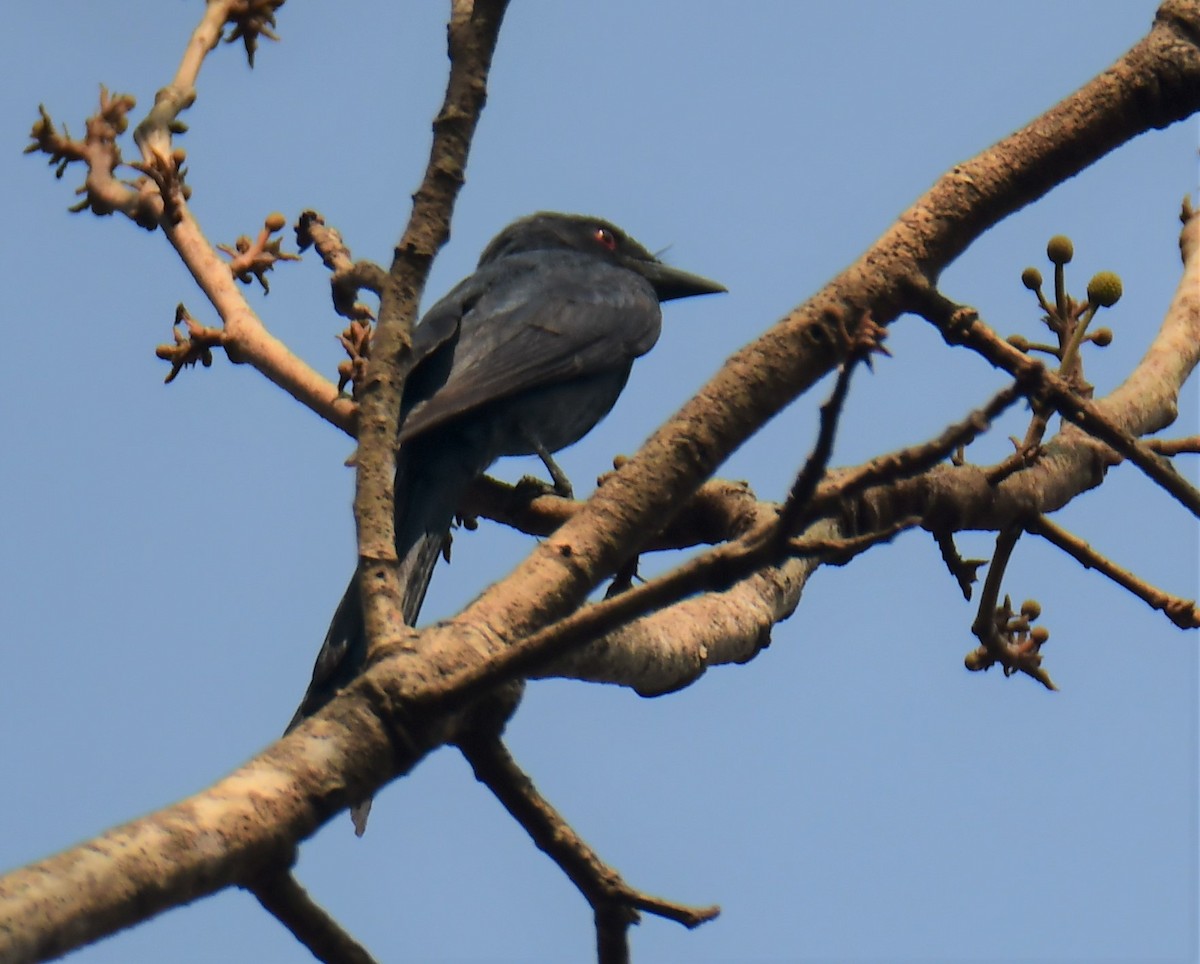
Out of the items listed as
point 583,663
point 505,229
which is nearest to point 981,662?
point 583,663

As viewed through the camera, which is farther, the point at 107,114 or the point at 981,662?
the point at 107,114

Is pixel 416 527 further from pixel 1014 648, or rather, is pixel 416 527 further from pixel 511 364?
pixel 1014 648

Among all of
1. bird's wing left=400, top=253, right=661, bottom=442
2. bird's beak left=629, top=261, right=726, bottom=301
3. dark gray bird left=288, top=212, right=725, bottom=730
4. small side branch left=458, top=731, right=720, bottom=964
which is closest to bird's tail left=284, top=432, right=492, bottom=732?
dark gray bird left=288, top=212, right=725, bottom=730

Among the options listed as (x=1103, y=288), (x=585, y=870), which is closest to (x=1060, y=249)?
(x=1103, y=288)

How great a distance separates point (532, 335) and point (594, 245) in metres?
1.78

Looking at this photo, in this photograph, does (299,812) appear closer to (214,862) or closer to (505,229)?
(214,862)

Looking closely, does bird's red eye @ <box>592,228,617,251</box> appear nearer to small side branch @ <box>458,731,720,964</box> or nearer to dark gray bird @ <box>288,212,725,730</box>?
dark gray bird @ <box>288,212,725,730</box>

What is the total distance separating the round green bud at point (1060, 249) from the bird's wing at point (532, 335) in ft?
7.25

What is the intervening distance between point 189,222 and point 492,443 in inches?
70.3

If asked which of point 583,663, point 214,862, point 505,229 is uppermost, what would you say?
point 505,229

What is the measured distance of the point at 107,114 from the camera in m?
4.12

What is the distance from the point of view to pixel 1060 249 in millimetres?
3820

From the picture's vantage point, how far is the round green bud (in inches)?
150

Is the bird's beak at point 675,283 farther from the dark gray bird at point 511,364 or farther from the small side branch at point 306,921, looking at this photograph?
the small side branch at point 306,921
